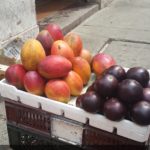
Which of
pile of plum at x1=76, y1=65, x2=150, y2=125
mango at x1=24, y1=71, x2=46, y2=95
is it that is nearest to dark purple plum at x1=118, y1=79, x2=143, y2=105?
pile of plum at x1=76, y1=65, x2=150, y2=125

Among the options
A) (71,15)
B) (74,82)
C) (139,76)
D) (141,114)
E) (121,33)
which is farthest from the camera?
(71,15)

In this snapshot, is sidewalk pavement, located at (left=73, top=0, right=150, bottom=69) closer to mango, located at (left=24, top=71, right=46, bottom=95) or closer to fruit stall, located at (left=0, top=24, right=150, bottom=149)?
fruit stall, located at (left=0, top=24, right=150, bottom=149)

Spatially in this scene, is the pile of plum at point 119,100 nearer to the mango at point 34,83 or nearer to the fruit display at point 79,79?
the fruit display at point 79,79

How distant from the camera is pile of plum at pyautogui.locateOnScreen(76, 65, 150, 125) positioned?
1428 millimetres

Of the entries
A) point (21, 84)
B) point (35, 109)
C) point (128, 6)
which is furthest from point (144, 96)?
point (128, 6)

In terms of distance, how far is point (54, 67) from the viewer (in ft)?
5.38

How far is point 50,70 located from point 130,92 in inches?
18.7

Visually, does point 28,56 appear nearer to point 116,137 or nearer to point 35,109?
point 35,109

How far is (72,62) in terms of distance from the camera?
6.03 ft

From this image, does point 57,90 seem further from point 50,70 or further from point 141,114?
point 141,114

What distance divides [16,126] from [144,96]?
0.83 metres

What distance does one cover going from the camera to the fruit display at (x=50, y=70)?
1660 mm

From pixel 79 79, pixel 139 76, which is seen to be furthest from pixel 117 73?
pixel 79 79

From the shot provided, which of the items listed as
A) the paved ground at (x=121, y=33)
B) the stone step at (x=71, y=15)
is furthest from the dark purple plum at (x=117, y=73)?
the stone step at (x=71, y=15)
